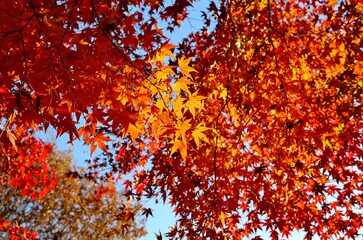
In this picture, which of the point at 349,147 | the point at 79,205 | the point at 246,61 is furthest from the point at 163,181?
the point at 79,205

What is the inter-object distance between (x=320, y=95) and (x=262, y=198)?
207 centimetres

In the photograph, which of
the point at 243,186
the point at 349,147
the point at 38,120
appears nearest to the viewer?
the point at 38,120

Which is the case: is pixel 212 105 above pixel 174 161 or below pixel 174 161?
above

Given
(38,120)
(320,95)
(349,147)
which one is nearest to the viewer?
(38,120)

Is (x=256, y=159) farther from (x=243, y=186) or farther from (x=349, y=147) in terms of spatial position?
(x=349, y=147)

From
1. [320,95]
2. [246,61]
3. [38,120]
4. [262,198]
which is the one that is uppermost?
[246,61]

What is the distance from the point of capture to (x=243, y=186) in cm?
555

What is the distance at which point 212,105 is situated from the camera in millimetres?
5832

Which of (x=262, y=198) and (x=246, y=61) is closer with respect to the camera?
(x=262, y=198)

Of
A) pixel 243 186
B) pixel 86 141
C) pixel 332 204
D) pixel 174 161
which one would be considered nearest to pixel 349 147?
pixel 332 204

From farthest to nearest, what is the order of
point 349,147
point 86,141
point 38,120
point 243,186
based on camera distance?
point 349,147, point 243,186, point 86,141, point 38,120

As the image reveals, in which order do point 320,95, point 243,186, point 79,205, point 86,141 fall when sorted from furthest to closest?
1. point 79,205
2. point 320,95
3. point 243,186
4. point 86,141

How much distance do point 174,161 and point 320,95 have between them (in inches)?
109

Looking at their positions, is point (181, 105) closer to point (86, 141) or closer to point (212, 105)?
point (86, 141)
